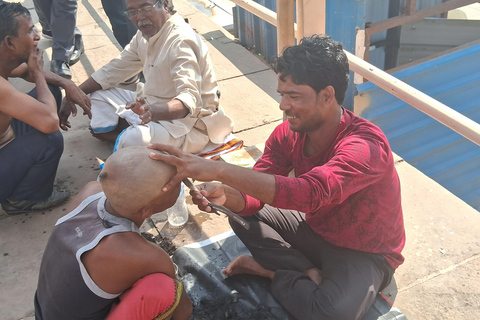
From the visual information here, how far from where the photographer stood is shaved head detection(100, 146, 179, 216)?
1.93 meters

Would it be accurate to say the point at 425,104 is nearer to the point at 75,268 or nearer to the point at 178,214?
the point at 178,214

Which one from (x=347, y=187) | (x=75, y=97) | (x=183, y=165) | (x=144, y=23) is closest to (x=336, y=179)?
(x=347, y=187)

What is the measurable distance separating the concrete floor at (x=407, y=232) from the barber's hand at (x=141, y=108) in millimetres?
803

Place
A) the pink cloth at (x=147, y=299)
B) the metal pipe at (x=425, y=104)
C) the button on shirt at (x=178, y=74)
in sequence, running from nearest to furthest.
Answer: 1. the pink cloth at (x=147, y=299)
2. the metal pipe at (x=425, y=104)
3. the button on shirt at (x=178, y=74)

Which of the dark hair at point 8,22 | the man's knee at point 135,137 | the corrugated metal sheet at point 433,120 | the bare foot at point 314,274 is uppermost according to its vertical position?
the dark hair at point 8,22

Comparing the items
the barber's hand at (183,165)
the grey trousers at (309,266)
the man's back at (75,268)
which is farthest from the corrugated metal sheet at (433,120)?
the man's back at (75,268)

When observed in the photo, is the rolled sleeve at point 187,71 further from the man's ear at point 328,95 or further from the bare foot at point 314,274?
the bare foot at point 314,274

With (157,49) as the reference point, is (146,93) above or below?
below

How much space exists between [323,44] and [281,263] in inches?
46.7

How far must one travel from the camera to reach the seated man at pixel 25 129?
3193 millimetres

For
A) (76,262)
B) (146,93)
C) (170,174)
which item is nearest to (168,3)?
(146,93)

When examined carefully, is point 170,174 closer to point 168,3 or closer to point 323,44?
point 323,44

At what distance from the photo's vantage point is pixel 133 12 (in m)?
3.38

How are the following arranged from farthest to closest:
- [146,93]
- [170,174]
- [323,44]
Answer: [146,93]
[323,44]
[170,174]
